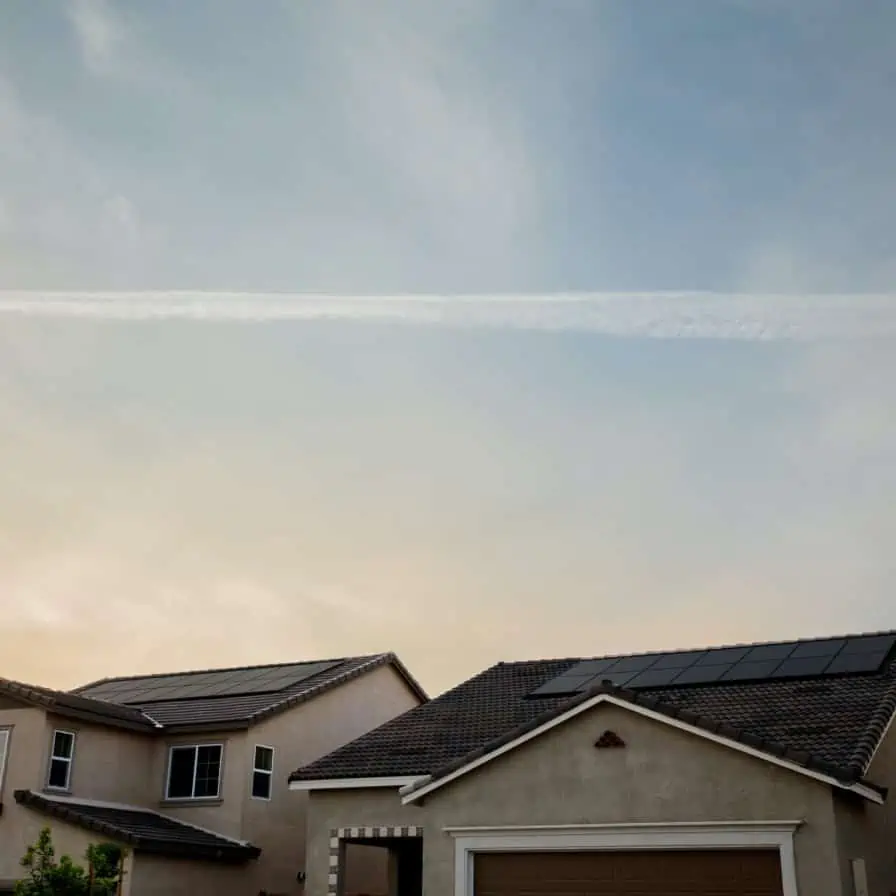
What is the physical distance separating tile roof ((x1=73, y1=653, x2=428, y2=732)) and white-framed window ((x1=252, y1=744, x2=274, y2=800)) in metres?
0.80

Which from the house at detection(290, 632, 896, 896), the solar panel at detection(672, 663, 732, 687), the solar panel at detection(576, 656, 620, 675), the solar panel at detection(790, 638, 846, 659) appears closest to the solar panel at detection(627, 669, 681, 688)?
the solar panel at detection(672, 663, 732, 687)

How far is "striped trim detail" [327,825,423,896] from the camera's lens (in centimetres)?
1989

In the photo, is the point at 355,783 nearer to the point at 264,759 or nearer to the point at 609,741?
the point at 264,759

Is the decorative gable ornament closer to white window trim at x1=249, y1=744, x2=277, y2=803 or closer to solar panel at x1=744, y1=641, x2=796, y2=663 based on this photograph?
solar panel at x1=744, y1=641, x2=796, y2=663

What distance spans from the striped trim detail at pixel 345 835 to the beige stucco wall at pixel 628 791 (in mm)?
2957

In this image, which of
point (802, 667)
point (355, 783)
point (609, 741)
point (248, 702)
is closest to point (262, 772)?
point (248, 702)

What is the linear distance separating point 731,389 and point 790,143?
4.52m

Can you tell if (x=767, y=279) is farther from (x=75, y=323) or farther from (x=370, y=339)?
(x=75, y=323)

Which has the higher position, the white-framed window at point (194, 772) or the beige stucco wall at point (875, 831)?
the white-framed window at point (194, 772)

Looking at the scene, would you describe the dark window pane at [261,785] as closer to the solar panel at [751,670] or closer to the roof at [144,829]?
the roof at [144,829]

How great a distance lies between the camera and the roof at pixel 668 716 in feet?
51.0

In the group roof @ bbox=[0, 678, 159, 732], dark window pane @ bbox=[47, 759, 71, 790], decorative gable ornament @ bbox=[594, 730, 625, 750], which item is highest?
roof @ bbox=[0, 678, 159, 732]

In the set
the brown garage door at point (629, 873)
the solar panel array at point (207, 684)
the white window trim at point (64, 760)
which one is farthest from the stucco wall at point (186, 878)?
the brown garage door at point (629, 873)

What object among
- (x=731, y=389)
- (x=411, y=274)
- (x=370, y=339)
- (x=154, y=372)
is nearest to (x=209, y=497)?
(x=154, y=372)
